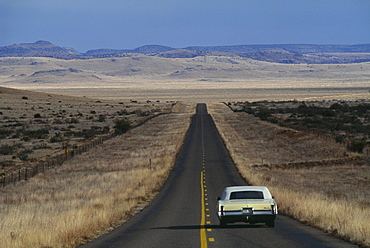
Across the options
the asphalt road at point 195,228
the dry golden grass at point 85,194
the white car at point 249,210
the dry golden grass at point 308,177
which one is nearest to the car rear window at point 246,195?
the white car at point 249,210

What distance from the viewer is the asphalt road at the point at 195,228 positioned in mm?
15812

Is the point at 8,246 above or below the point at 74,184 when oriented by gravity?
above

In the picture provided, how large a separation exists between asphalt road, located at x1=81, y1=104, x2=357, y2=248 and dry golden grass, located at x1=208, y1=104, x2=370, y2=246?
87 centimetres

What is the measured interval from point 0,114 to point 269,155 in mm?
69460

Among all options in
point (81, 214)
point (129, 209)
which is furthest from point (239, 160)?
point (81, 214)

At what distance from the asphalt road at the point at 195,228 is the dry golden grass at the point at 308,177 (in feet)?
2.85

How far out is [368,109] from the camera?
106 m

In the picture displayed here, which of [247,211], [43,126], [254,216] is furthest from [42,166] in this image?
[43,126]

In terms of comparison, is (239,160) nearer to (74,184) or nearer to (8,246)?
(74,184)

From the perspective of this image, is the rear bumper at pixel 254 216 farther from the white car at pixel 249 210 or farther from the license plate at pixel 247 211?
the license plate at pixel 247 211

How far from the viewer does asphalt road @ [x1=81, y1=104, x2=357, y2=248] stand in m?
15.8

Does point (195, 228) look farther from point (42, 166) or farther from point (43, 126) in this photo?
point (43, 126)

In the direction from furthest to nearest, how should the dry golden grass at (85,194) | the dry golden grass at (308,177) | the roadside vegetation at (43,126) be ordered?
the roadside vegetation at (43,126) < the dry golden grass at (308,177) < the dry golden grass at (85,194)

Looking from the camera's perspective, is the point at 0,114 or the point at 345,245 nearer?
the point at 345,245
